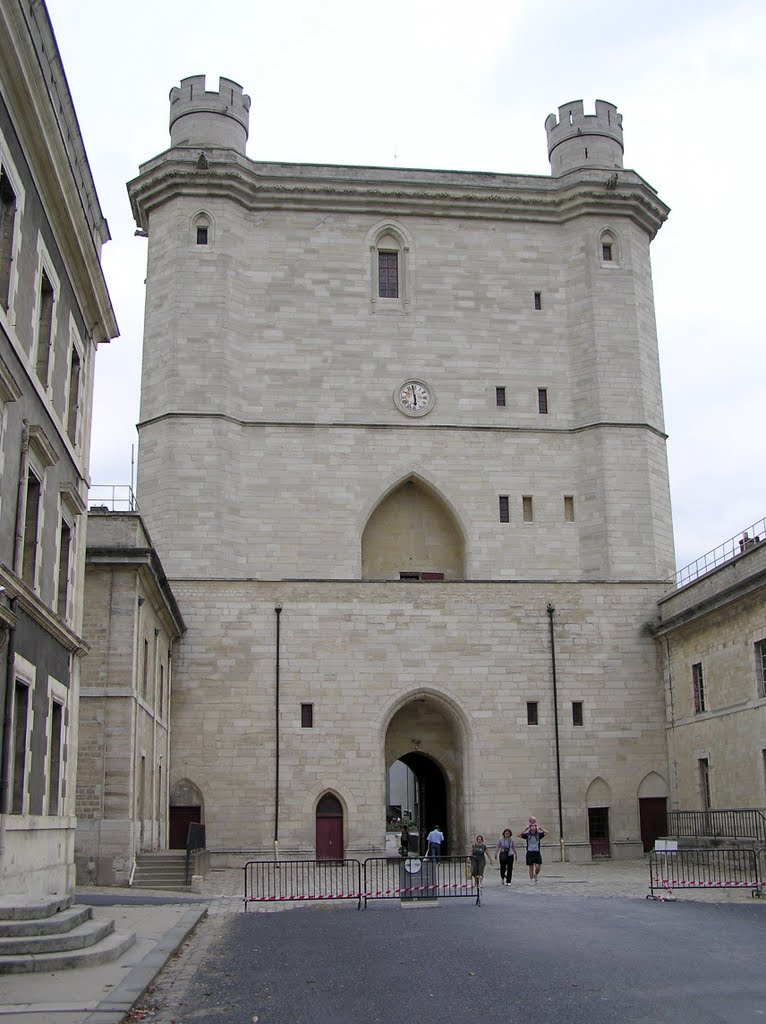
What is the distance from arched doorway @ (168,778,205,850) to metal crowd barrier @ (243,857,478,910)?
2295mm

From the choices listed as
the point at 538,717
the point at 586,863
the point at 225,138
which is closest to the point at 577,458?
the point at 538,717

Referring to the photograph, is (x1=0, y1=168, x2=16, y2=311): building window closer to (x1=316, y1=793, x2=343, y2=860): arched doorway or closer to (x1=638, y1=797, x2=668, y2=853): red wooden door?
(x1=316, y1=793, x2=343, y2=860): arched doorway

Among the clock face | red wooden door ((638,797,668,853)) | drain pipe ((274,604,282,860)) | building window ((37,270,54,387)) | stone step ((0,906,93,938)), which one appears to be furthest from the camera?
the clock face

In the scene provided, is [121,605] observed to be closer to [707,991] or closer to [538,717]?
[538,717]

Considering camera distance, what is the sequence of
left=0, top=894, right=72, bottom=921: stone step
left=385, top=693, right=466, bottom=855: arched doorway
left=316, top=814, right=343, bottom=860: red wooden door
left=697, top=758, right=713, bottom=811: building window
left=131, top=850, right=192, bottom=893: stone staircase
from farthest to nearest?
1. left=385, top=693, right=466, bottom=855: arched doorway
2. left=316, top=814, right=343, bottom=860: red wooden door
3. left=697, top=758, right=713, bottom=811: building window
4. left=131, top=850, right=192, bottom=893: stone staircase
5. left=0, top=894, right=72, bottom=921: stone step

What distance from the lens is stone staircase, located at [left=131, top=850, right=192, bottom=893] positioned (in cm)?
2044

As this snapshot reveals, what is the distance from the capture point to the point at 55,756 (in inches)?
613

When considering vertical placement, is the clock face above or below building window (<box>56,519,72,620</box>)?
above

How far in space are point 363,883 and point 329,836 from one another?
19.3ft

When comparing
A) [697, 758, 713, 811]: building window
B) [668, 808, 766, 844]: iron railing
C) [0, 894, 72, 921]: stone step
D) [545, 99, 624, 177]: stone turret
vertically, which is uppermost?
[545, 99, 624, 177]: stone turret

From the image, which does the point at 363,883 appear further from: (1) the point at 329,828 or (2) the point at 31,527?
(2) the point at 31,527

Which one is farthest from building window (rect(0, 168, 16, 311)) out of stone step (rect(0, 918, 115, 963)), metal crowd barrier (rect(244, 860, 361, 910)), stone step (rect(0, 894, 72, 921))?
metal crowd barrier (rect(244, 860, 361, 910))

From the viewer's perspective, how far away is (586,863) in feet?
91.2

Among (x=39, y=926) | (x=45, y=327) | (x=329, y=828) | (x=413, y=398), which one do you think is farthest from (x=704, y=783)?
(x=39, y=926)
